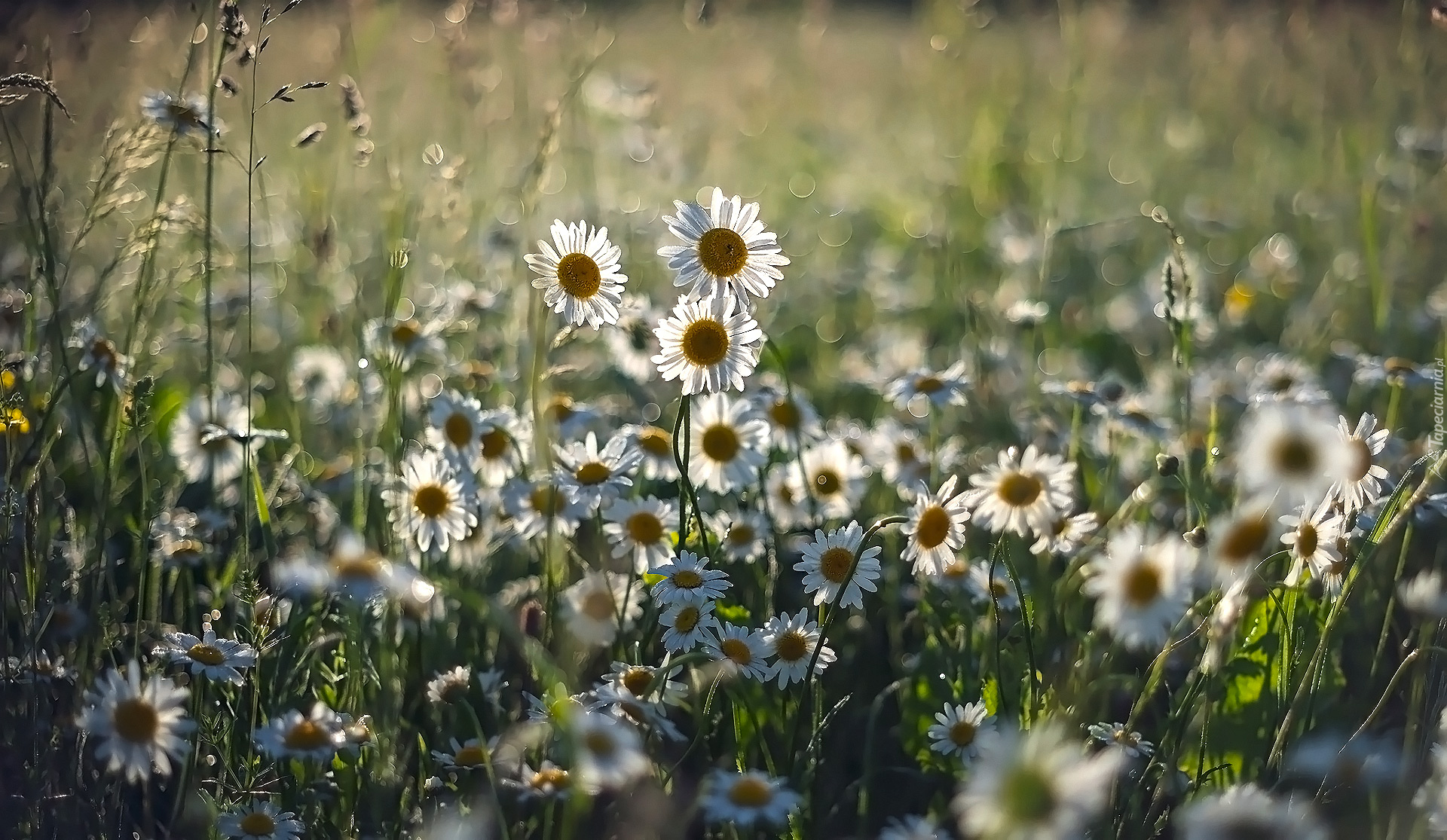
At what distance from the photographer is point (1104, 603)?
3.76ft

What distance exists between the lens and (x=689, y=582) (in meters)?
1.64

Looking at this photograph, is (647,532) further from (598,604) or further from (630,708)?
(630,708)

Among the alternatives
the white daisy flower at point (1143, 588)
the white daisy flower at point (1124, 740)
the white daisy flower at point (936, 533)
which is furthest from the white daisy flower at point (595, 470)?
the white daisy flower at point (1143, 588)

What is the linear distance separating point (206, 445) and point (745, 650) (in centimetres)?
123

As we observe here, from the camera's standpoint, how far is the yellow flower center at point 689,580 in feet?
A: 5.36

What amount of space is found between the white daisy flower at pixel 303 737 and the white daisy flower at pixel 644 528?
541 millimetres

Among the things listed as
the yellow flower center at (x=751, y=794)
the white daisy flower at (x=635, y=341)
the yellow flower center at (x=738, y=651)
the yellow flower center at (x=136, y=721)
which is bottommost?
the yellow flower center at (x=751, y=794)

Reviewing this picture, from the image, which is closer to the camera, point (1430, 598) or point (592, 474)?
point (1430, 598)

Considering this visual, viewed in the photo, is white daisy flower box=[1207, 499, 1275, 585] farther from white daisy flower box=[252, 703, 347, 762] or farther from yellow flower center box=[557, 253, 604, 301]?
white daisy flower box=[252, 703, 347, 762]

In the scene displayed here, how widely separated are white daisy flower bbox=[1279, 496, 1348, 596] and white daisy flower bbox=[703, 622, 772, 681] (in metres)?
0.75

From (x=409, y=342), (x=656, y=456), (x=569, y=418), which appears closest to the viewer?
(x=656, y=456)

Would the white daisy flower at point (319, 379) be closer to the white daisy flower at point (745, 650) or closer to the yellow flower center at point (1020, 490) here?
the white daisy flower at point (745, 650)

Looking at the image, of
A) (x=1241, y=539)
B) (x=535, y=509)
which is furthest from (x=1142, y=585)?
(x=535, y=509)

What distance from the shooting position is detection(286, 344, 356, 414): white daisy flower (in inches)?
113
